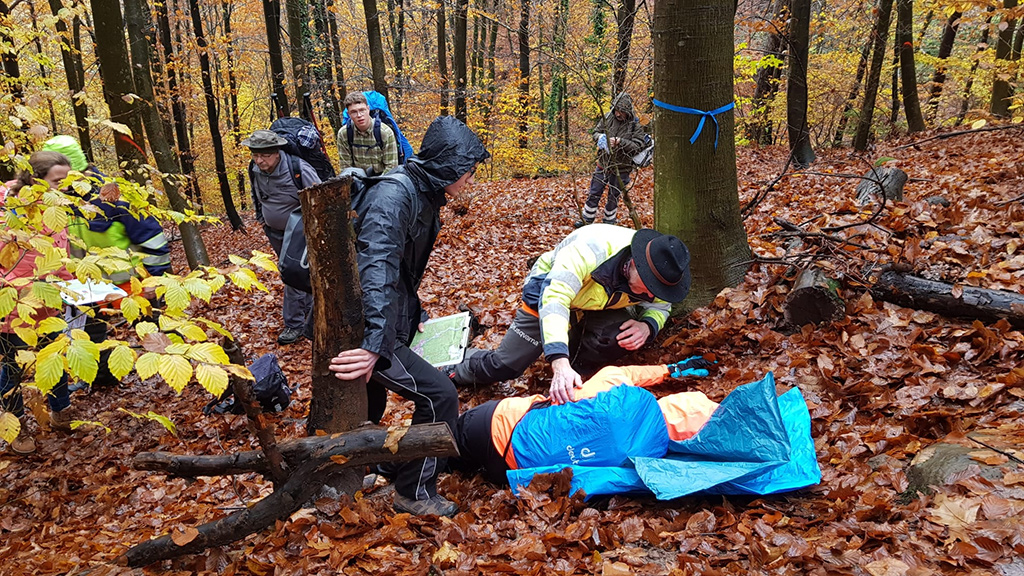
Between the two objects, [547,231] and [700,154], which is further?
[547,231]

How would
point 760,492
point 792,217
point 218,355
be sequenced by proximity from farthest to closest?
point 792,217 < point 760,492 < point 218,355

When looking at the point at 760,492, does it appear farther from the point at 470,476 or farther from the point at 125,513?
the point at 125,513

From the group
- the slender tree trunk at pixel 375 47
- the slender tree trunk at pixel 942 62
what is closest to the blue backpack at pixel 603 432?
the slender tree trunk at pixel 375 47

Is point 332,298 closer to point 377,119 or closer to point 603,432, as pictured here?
point 603,432

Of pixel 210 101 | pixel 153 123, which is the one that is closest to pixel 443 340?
pixel 153 123

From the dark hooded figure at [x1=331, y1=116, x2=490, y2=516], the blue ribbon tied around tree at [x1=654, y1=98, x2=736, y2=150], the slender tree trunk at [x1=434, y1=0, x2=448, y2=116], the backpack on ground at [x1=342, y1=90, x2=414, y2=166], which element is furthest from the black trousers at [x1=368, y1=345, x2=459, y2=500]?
the slender tree trunk at [x1=434, y1=0, x2=448, y2=116]

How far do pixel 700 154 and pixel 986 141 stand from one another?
9143mm

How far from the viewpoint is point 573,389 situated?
355 cm

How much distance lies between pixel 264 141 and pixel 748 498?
5148mm

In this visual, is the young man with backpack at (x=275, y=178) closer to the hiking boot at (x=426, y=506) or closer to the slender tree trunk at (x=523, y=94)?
the hiking boot at (x=426, y=506)

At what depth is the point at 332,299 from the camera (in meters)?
2.60

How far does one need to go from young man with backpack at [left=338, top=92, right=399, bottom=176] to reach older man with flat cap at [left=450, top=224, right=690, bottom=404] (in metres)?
3.30

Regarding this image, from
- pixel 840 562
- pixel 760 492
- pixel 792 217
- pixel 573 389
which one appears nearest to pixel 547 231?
pixel 792 217

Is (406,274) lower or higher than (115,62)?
lower
